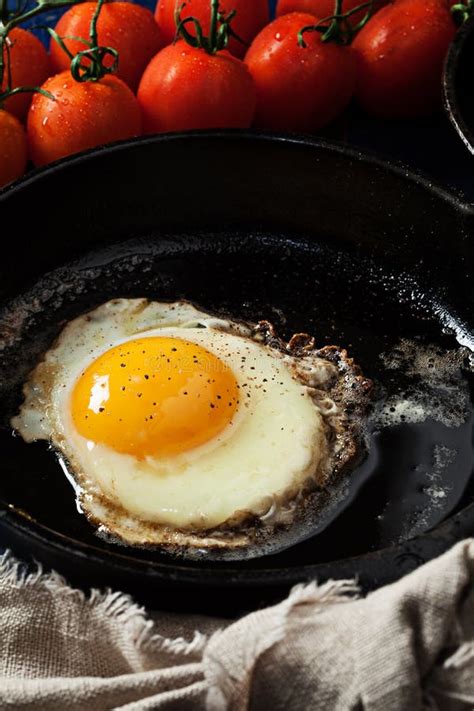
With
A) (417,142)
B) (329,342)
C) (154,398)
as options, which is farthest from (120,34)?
(154,398)

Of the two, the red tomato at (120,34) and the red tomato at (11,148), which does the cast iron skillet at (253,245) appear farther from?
the red tomato at (120,34)

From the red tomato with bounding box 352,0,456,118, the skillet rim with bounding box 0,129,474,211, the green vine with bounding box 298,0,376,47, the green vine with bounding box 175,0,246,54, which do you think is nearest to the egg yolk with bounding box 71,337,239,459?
the skillet rim with bounding box 0,129,474,211

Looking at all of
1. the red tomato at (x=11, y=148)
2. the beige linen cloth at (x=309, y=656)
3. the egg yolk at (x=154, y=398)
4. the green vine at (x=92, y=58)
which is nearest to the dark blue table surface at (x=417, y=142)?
the green vine at (x=92, y=58)

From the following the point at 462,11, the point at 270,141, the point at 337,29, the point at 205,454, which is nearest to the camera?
the point at 205,454

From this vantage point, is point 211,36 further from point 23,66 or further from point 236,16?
point 23,66

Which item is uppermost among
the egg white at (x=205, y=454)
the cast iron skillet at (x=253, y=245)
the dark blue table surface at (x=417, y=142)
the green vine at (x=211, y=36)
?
the green vine at (x=211, y=36)

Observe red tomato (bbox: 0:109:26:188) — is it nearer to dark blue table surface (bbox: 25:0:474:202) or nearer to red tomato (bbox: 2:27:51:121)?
red tomato (bbox: 2:27:51:121)

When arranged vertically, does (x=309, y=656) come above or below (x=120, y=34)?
below
